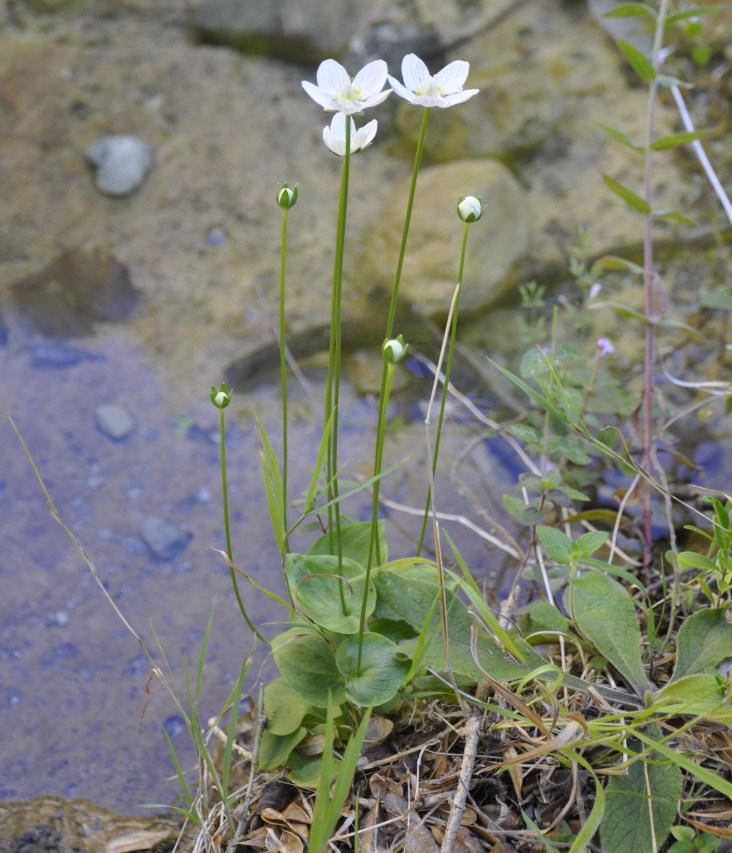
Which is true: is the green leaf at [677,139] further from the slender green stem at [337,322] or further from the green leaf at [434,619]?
the green leaf at [434,619]

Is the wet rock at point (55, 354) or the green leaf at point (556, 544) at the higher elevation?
the green leaf at point (556, 544)

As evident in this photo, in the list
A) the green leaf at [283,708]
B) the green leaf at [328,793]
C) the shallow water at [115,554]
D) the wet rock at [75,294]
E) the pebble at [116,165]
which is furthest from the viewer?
the pebble at [116,165]

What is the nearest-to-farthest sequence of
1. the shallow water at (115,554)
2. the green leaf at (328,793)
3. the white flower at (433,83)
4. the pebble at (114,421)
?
the green leaf at (328,793) < the white flower at (433,83) < the shallow water at (115,554) < the pebble at (114,421)

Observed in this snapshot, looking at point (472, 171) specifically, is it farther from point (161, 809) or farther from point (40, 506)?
point (161, 809)

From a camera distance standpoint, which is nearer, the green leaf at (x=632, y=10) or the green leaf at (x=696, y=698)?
the green leaf at (x=696, y=698)

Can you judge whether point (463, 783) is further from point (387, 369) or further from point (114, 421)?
point (114, 421)

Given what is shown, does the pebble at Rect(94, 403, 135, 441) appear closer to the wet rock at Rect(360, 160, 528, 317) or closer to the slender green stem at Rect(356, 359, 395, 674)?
the wet rock at Rect(360, 160, 528, 317)

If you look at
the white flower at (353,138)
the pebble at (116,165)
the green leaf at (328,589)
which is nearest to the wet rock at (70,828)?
the green leaf at (328,589)
